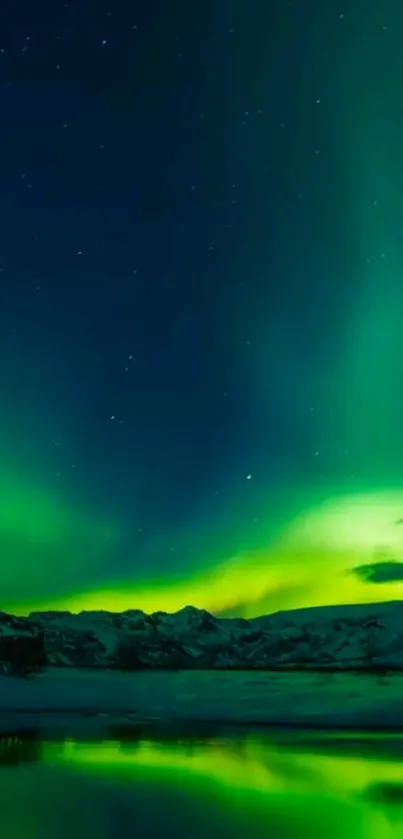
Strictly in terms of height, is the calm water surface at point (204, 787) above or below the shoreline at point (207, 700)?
below

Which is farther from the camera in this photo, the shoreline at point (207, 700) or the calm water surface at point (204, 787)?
the shoreline at point (207, 700)

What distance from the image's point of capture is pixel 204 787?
3.88m

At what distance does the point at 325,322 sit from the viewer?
13.7 feet

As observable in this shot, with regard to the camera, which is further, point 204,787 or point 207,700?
point 207,700

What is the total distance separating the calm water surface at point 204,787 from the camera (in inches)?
148

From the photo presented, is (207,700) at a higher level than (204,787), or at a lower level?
higher

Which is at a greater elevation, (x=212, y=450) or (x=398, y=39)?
(x=398, y=39)

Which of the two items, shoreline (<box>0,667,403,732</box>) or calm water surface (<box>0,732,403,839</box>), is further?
shoreline (<box>0,667,403,732</box>)

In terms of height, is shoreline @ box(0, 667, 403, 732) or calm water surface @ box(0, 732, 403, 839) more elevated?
shoreline @ box(0, 667, 403, 732)

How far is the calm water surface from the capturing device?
375 centimetres

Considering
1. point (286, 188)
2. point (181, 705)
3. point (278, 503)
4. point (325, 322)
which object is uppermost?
point (286, 188)

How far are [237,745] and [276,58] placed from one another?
75.4 inches

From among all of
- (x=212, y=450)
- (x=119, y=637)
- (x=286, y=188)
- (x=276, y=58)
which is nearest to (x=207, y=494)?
(x=212, y=450)

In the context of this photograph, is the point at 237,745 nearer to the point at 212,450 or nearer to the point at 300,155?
the point at 212,450
